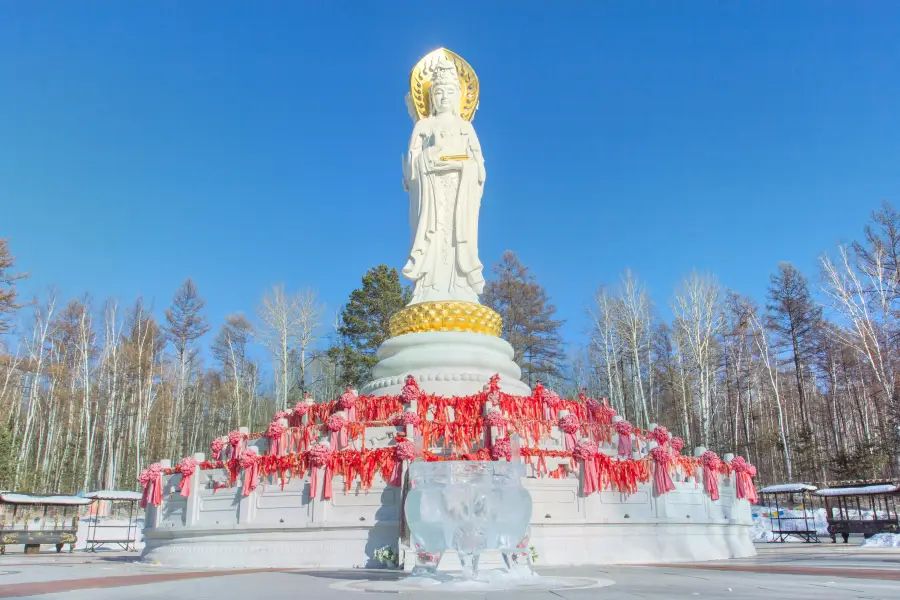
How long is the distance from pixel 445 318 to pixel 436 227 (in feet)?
9.26

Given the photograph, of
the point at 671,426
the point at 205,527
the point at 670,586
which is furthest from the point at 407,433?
the point at 671,426

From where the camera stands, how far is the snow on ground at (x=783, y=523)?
19875mm

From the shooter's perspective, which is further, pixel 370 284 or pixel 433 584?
pixel 370 284

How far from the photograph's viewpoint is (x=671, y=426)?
39250mm

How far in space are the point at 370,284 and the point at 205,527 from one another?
21.9 m

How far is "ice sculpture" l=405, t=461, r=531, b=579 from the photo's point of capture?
5.87m

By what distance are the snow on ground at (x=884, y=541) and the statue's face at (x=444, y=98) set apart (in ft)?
48.6

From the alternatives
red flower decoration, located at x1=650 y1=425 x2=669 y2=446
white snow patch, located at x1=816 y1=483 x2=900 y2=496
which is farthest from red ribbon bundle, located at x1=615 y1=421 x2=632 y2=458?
white snow patch, located at x1=816 y1=483 x2=900 y2=496

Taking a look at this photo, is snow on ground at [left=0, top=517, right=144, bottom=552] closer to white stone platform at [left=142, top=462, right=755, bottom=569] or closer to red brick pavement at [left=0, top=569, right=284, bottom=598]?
white stone platform at [left=142, top=462, right=755, bottom=569]

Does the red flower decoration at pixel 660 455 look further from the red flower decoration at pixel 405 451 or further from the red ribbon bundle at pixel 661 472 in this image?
the red flower decoration at pixel 405 451

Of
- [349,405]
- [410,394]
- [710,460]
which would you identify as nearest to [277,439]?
[349,405]

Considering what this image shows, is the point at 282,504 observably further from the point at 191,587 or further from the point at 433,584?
the point at 433,584

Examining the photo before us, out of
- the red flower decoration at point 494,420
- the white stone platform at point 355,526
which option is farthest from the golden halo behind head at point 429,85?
the white stone platform at point 355,526

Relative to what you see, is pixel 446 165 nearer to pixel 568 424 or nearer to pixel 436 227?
pixel 436 227
